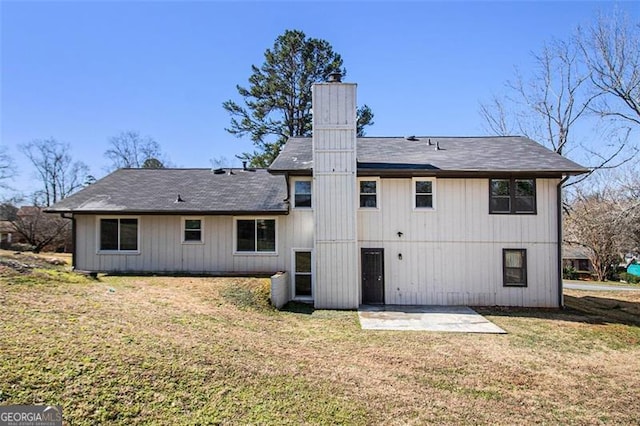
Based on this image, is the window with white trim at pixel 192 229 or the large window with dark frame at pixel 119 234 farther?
the large window with dark frame at pixel 119 234

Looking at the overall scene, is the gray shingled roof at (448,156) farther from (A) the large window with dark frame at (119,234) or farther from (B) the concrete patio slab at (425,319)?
(A) the large window with dark frame at (119,234)

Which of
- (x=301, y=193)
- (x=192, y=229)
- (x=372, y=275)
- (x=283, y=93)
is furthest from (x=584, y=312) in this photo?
(x=283, y=93)

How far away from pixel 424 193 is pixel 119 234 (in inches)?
456

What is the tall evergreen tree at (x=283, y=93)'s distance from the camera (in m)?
27.5

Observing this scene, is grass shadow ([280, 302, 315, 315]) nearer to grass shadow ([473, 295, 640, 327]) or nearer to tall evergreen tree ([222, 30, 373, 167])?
grass shadow ([473, 295, 640, 327])

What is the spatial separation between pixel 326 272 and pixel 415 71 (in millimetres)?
8976

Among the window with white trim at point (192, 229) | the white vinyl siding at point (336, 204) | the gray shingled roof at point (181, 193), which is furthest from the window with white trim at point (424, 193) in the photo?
the window with white trim at point (192, 229)

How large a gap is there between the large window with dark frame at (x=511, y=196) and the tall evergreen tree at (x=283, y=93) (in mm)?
16086

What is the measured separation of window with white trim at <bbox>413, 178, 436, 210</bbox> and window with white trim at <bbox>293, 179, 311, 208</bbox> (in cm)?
368

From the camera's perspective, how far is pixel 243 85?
28.4 metres

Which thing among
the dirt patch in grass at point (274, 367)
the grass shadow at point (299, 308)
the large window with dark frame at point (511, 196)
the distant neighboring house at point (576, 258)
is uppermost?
the large window with dark frame at point (511, 196)

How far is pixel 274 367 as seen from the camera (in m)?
5.91

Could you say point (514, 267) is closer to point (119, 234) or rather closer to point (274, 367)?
point (274, 367)

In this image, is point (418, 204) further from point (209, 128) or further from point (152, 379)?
point (209, 128)
